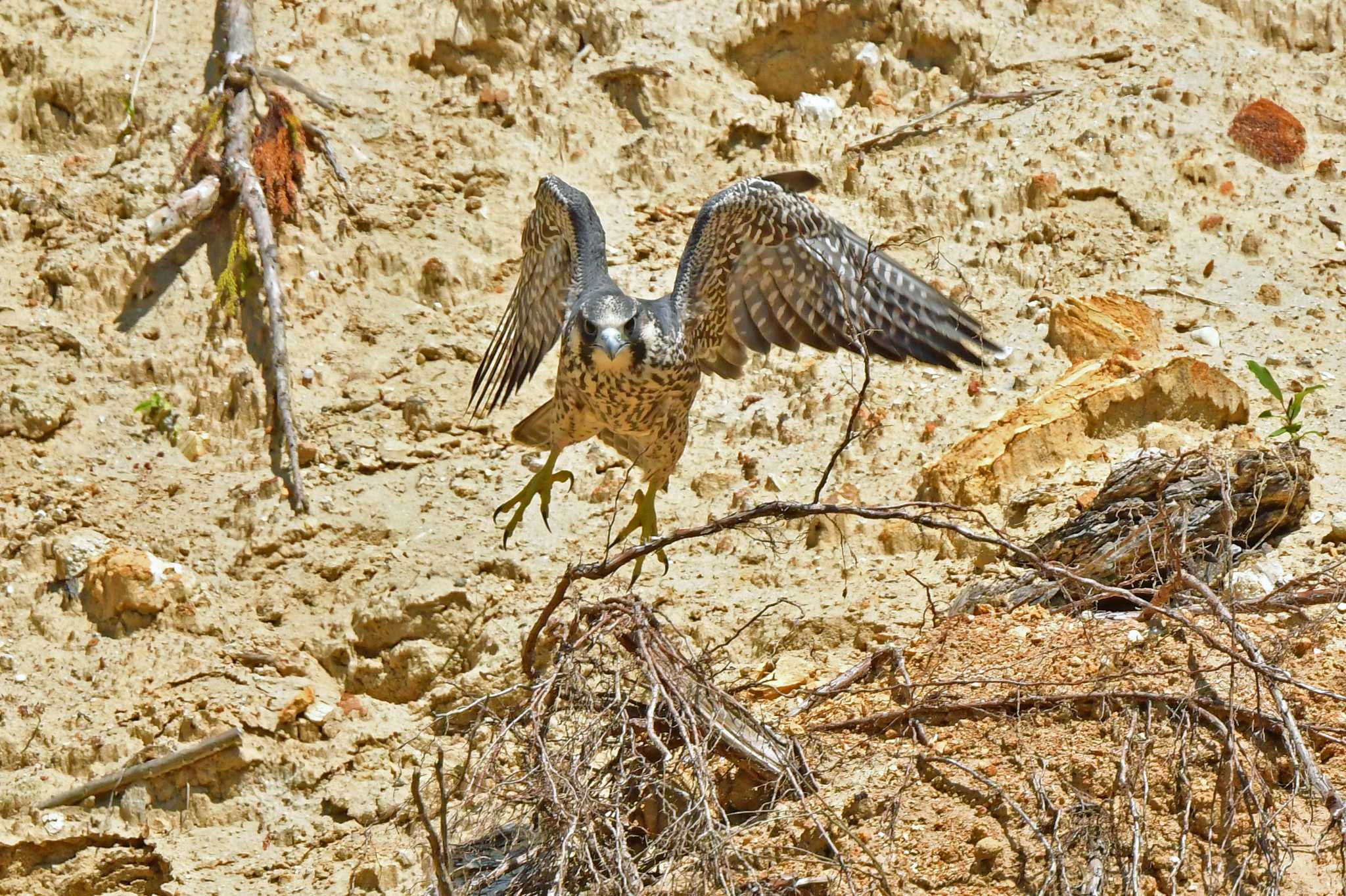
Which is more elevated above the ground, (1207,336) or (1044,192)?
(1044,192)

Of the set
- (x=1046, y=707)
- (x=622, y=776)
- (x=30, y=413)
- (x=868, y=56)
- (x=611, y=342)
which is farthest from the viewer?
(x=868, y=56)

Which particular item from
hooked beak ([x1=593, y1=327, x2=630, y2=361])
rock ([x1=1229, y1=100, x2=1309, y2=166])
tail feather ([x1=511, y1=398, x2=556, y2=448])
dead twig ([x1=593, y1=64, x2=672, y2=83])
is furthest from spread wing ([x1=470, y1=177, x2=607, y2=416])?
rock ([x1=1229, y1=100, x2=1309, y2=166])

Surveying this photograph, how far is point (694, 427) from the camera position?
21.1 ft

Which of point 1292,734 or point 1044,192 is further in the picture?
point 1044,192

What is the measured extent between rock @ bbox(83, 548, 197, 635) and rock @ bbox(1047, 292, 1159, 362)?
12.1 ft

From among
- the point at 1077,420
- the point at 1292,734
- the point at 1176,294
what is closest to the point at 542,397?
the point at 1077,420

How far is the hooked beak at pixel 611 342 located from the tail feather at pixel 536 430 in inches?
29.0

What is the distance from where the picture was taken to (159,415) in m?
6.27

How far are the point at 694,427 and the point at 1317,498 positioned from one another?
2.50 m

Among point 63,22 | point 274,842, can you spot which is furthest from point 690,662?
point 63,22

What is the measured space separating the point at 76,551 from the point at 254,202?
1.79 m

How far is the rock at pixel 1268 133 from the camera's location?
7.11 meters

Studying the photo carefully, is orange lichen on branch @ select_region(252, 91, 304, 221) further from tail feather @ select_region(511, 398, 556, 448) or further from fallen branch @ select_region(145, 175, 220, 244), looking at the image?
tail feather @ select_region(511, 398, 556, 448)

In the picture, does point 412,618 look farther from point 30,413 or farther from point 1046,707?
point 1046,707
